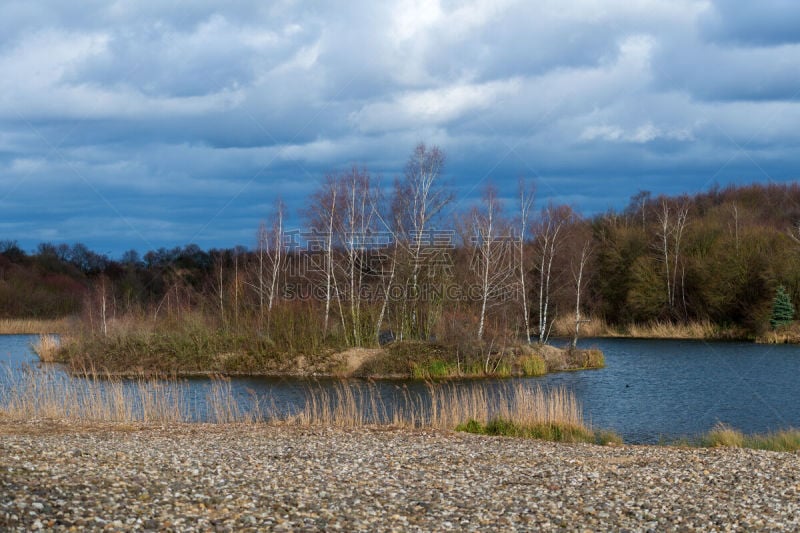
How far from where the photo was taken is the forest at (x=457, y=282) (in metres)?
42.0

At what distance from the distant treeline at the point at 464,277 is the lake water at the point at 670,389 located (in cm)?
582

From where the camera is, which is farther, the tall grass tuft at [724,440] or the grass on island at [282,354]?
the grass on island at [282,354]

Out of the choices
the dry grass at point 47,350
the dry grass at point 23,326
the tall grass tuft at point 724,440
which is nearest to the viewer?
the tall grass tuft at point 724,440

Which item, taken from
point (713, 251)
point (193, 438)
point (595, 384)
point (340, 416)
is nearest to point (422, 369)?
point (595, 384)

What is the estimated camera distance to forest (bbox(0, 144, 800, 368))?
1655 inches

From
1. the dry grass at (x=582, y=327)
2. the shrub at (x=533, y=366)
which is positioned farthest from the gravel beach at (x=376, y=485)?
the dry grass at (x=582, y=327)

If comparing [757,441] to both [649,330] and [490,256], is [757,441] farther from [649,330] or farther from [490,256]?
[649,330]

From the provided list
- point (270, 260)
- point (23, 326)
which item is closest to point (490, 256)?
point (270, 260)

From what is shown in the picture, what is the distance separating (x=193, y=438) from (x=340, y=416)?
5575 mm

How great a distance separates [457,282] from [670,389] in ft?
45.7

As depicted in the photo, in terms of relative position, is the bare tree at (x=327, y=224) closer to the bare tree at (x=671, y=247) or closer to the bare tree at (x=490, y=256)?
the bare tree at (x=490, y=256)

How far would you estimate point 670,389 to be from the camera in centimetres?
3422

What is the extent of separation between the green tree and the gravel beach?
144 ft

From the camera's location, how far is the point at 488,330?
1655 inches
